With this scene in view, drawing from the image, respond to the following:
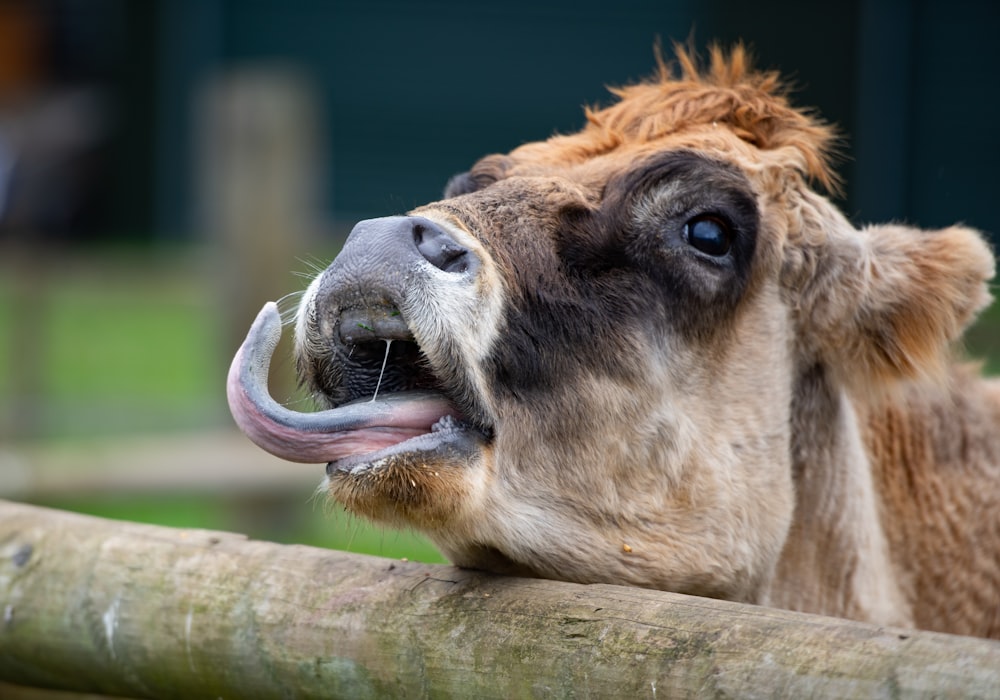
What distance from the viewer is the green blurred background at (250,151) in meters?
8.10

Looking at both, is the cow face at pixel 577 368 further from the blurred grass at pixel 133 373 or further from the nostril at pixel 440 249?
the blurred grass at pixel 133 373

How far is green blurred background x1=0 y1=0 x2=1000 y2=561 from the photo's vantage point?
8102 millimetres

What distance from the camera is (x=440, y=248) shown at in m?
2.52

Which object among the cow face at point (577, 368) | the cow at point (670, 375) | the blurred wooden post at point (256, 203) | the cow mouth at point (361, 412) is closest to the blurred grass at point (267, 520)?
the blurred wooden post at point (256, 203)

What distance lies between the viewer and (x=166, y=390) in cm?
1255

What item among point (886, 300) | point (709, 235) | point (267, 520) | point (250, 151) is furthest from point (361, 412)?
point (250, 151)

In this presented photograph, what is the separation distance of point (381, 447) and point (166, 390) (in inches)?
414

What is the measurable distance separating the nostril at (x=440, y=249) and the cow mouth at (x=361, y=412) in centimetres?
15

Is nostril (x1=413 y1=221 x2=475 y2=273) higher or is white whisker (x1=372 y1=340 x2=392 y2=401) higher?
nostril (x1=413 y1=221 x2=475 y2=273)

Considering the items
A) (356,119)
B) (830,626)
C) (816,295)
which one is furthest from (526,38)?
(830,626)

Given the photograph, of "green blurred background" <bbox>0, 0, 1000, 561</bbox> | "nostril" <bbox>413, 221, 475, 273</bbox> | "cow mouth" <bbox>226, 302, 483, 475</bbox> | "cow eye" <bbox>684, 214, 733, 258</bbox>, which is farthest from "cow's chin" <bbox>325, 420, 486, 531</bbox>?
"cow eye" <bbox>684, 214, 733, 258</bbox>

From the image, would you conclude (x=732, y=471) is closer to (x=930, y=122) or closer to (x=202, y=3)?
(x=930, y=122)

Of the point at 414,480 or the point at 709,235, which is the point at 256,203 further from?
the point at 414,480

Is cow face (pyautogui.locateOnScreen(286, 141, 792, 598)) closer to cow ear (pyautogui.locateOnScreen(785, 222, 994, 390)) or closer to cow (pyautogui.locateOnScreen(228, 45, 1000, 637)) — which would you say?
cow (pyautogui.locateOnScreen(228, 45, 1000, 637))
